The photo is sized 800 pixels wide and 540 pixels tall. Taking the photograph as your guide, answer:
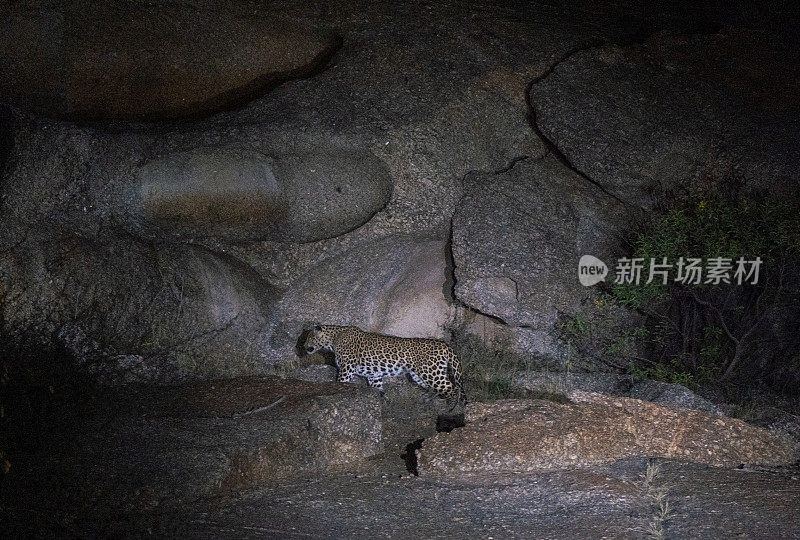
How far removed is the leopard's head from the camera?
23.1 feet

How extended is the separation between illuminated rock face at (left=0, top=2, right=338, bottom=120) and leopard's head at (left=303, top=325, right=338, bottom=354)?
232 centimetres

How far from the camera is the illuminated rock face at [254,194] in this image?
6.41 meters

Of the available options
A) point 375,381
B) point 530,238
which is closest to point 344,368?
point 375,381

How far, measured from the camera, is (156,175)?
20.9ft

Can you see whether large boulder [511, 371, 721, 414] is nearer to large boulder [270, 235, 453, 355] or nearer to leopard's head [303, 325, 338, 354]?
large boulder [270, 235, 453, 355]

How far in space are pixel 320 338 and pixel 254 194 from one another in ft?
4.78

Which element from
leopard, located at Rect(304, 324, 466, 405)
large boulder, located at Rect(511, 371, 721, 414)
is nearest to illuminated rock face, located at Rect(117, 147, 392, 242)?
leopard, located at Rect(304, 324, 466, 405)

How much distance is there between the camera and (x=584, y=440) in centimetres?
528

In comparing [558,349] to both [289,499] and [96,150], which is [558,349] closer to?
[289,499]

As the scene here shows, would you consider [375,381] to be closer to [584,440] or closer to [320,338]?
[320,338]

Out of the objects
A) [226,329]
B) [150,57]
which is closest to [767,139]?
[226,329]

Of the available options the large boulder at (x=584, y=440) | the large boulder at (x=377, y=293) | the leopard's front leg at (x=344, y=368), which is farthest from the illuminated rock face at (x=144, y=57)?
the large boulder at (x=584, y=440)

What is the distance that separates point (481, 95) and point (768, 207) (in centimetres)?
269

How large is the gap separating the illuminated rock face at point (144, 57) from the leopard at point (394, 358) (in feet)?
8.04
